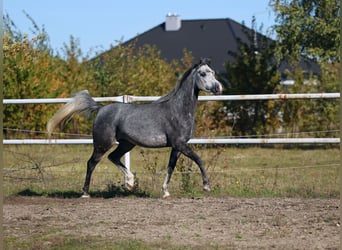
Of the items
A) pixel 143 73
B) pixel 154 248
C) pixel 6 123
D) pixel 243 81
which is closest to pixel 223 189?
pixel 154 248

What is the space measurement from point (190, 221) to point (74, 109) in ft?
11.5

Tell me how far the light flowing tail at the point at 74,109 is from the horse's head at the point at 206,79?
1.54 metres

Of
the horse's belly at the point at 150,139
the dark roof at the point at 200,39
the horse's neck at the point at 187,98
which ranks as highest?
the dark roof at the point at 200,39

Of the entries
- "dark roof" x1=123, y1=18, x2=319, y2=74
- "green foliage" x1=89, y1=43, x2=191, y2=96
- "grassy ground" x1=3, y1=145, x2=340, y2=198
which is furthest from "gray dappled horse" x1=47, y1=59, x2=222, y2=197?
"dark roof" x1=123, y1=18, x2=319, y2=74

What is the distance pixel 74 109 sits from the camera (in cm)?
1112

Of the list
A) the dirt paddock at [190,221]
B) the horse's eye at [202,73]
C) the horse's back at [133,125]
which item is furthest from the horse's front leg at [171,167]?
the horse's eye at [202,73]

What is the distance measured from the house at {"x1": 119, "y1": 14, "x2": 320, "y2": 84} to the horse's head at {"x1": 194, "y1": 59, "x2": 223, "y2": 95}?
44.3 meters

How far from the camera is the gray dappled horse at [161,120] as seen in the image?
1068 cm

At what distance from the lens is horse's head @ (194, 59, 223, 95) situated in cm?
1068

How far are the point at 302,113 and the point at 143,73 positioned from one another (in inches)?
238

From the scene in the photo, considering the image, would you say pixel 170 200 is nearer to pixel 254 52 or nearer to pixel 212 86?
pixel 212 86

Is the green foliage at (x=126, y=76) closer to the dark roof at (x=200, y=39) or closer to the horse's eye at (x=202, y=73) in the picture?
the horse's eye at (x=202, y=73)

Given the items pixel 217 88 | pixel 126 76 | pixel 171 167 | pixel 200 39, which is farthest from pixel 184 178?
pixel 200 39

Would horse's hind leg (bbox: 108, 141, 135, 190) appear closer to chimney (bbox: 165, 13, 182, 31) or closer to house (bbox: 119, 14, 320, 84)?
house (bbox: 119, 14, 320, 84)
